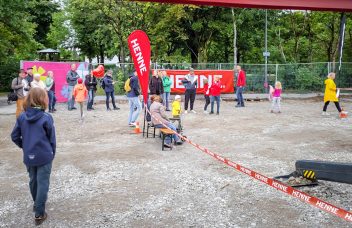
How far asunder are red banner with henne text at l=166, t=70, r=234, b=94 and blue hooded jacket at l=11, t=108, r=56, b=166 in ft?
52.7

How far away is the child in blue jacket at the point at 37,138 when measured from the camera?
467cm

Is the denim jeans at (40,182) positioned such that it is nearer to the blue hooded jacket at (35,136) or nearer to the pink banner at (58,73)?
the blue hooded jacket at (35,136)

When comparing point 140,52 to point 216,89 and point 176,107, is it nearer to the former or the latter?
point 176,107

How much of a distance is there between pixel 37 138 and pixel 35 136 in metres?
0.04

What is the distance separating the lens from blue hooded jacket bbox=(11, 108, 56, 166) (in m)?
4.67

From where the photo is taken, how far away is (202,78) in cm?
2127

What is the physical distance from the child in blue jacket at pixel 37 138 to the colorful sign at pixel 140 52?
4.91 m

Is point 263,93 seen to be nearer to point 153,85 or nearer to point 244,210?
point 153,85

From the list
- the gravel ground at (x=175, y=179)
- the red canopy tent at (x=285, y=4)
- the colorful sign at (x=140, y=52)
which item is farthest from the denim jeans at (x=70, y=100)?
the red canopy tent at (x=285, y=4)

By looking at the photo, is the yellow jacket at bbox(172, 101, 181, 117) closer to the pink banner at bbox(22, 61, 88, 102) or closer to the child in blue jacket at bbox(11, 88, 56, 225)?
the child in blue jacket at bbox(11, 88, 56, 225)

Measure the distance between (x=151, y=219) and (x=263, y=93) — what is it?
18617 mm

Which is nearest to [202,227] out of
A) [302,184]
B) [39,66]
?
[302,184]

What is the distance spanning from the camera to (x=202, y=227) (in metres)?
4.75

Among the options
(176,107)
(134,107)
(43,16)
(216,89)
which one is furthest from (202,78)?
(43,16)
